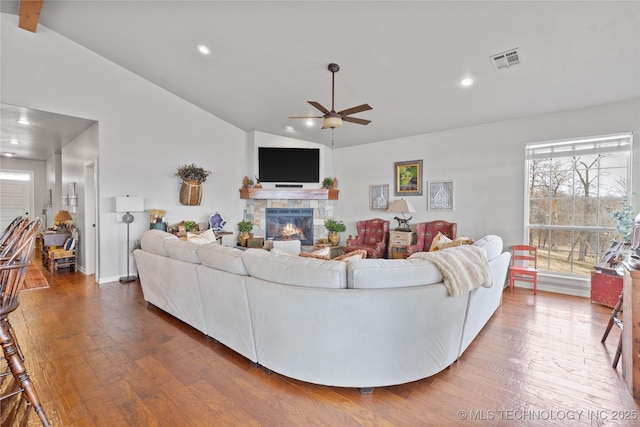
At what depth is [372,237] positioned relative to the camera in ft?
21.1

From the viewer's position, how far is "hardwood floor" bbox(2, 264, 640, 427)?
1735 mm

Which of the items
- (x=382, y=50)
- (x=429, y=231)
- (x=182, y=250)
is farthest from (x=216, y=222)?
(x=382, y=50)

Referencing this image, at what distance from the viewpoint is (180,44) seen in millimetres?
4184

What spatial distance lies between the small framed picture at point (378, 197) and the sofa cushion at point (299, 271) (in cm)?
465

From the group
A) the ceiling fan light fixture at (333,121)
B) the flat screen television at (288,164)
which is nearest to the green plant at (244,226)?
the flat screen television at (288,164)

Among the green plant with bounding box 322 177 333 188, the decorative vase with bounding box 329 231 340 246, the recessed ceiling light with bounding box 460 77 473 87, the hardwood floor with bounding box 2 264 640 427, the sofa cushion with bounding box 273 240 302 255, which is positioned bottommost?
the hardwood floor with bounding box 2 264 640 427

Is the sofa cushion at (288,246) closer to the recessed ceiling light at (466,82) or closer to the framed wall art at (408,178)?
the recessed ceiling light at (466,82)

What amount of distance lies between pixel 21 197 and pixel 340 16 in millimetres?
10454

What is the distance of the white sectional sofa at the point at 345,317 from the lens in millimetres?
1869

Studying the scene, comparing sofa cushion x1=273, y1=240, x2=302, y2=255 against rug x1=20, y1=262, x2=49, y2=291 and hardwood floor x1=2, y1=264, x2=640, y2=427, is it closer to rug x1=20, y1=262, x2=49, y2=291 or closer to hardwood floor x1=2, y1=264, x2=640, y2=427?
hardwood floor x1=2, y1=264, x2=640, y2=427

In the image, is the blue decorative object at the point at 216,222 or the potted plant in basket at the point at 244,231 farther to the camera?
the potted plant in basket at the point at 244,231

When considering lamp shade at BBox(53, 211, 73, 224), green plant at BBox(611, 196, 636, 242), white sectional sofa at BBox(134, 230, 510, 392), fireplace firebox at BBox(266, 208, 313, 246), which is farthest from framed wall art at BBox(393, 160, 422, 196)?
lamp shade at BBox(53, 211, 73, 224)

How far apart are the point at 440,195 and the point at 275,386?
476 cm

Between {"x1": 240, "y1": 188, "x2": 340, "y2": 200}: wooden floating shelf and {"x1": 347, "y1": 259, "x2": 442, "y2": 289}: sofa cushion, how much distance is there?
16.1ft
